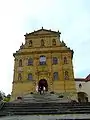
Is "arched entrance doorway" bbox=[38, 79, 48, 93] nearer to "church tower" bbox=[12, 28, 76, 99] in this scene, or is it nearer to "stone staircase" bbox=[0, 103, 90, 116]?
"church tower" bbox=[12, 28, 76, 99]

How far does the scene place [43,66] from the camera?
131 feet

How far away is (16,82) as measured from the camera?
3866cm

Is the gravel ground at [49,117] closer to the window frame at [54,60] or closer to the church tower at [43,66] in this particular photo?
the church tower at [43,66]

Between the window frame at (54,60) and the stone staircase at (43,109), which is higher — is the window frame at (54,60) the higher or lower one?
the higher one

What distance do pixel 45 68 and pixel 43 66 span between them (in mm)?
546

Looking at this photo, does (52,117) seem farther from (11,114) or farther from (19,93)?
(19,93)

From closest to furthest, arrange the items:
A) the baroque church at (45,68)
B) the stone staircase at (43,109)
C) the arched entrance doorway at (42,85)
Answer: the stone staircase at (43,109)
the baroque church at (45,68)
the arched entrance doorway at (42,85)

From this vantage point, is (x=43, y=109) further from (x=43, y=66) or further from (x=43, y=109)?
(x=43, y=66)

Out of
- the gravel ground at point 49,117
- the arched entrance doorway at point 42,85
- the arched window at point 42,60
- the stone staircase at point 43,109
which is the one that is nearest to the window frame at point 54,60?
the arched window at point 42,60

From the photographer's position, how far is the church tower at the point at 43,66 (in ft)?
124

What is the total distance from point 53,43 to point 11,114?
86.5 ft

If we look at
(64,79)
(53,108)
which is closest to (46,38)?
(64,79)

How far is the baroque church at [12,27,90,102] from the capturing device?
124ft

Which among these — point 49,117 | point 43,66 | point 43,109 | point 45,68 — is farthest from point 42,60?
point 49,117
